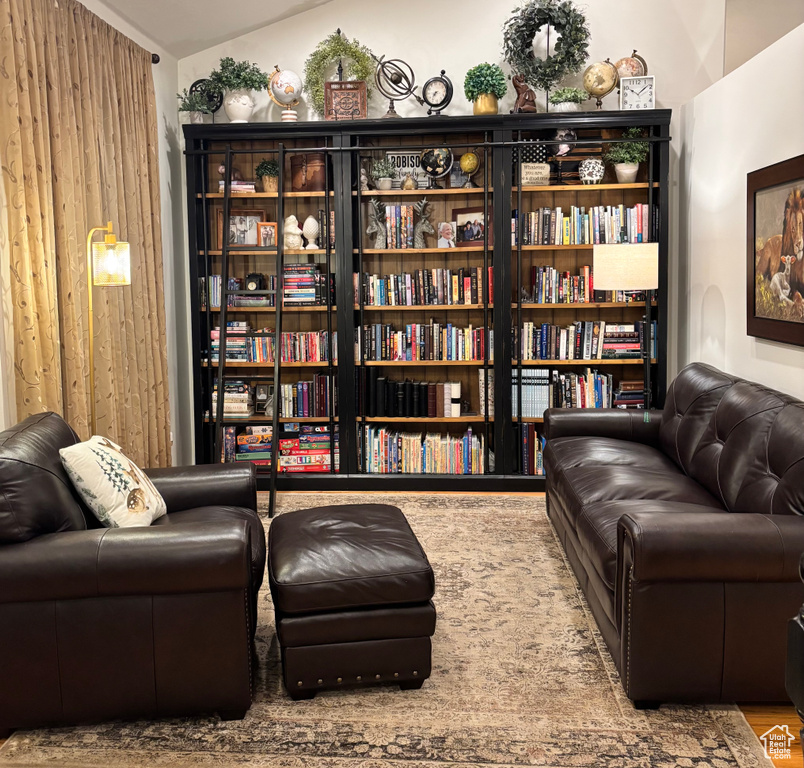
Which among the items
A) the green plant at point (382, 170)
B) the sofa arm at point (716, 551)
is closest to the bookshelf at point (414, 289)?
the green plant at point (382, 170)

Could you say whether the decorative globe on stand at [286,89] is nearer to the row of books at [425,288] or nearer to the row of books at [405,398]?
the row of books at [425,288]

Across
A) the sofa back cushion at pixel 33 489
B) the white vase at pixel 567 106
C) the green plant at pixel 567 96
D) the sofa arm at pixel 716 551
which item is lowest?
the sofa arm at pixel 716 551

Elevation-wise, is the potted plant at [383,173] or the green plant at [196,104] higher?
the green plant at [196,104]

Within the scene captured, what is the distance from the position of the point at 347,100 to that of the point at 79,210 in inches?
74.1

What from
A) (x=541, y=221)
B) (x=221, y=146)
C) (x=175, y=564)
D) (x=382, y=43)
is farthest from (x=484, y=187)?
(x=175, y=564)

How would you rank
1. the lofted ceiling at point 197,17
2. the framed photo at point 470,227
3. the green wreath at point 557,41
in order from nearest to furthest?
the lofted ceiling at point 197,17 < the green wreath at point 557,41 < the framed photo at point 470,227

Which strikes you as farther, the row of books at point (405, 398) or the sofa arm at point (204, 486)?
the row of books at point (405, 398)

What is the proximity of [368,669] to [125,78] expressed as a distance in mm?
3398

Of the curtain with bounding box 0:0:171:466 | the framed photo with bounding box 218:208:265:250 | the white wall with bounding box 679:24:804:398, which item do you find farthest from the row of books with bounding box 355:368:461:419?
the white wall with bounding box 679:24:804:398

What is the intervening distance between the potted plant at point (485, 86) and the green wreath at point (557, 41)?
0.16 m

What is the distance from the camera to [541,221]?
192 inches

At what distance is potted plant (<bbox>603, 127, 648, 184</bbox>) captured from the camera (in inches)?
188

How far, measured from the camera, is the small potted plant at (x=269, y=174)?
4988mm

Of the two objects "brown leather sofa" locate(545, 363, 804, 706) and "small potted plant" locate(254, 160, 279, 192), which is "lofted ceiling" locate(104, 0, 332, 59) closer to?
"small potted plant" locate(254, 160, 279, 192)
